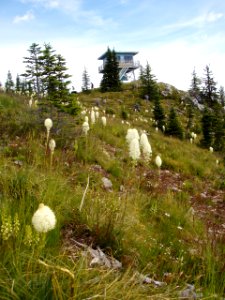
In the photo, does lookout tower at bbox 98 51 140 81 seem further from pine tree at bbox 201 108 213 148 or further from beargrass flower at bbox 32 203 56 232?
beargrass flower at bbox 32 203 56 232

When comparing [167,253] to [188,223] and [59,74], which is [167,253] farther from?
[59,74]

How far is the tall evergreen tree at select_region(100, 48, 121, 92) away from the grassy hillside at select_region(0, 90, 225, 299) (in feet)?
114

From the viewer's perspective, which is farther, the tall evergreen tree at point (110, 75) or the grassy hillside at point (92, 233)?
the tall evergreen tree at point (110, 75)

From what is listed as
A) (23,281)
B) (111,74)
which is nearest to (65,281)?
(23,281)

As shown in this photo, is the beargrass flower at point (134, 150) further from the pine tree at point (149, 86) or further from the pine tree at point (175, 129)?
the pine tree at point (149, 86)

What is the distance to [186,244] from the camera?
549cm

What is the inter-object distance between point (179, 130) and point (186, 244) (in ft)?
55.7

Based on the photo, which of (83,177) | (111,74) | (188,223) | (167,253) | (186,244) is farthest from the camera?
(111,74)

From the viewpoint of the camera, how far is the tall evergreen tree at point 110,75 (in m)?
44.8

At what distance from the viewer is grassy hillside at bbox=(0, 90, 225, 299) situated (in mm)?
2820

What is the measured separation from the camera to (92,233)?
459 cm

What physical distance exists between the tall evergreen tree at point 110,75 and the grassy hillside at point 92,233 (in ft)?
114

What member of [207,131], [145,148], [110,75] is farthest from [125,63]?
[145,148]

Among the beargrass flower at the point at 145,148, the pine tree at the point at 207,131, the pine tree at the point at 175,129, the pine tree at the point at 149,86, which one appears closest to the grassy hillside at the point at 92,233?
the beargrass flower at the point at 145,148
